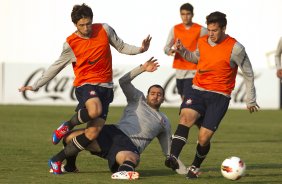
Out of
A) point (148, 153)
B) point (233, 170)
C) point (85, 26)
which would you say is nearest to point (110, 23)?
point (148, 153)

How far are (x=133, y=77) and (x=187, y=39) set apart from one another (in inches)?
214

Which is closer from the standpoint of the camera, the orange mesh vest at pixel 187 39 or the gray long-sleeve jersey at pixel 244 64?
the gray long-sleeve jersey at pixel 244 64

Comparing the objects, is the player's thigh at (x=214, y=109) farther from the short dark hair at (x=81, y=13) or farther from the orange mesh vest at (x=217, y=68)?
the short dark hair at (x=81, y=13)

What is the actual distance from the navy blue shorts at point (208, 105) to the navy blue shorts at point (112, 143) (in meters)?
0.85

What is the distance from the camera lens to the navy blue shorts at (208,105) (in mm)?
11008

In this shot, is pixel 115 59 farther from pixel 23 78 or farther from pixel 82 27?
pixel 82 27

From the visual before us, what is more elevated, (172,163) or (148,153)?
(172,163)

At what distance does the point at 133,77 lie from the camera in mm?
11422

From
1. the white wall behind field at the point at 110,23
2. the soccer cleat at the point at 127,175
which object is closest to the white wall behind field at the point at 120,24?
the white wall behind field at the point at 110,23

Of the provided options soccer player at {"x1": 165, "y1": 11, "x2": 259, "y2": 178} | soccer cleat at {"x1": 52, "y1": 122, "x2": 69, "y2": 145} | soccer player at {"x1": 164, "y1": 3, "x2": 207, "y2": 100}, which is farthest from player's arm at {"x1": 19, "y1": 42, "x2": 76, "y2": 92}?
soccer player at {"x1": 164, "y1": 3, "x2": 207, "y2": 100}

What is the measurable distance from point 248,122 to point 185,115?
11363 millimetres

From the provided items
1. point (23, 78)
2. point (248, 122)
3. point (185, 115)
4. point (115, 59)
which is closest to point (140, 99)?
point (185, 115)

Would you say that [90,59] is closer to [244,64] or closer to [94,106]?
[94,106]

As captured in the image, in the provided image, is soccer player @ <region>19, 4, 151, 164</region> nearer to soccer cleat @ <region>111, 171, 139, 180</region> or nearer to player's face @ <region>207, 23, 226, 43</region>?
soccer cleat @ <region>111, 171, 139, 180</region>
